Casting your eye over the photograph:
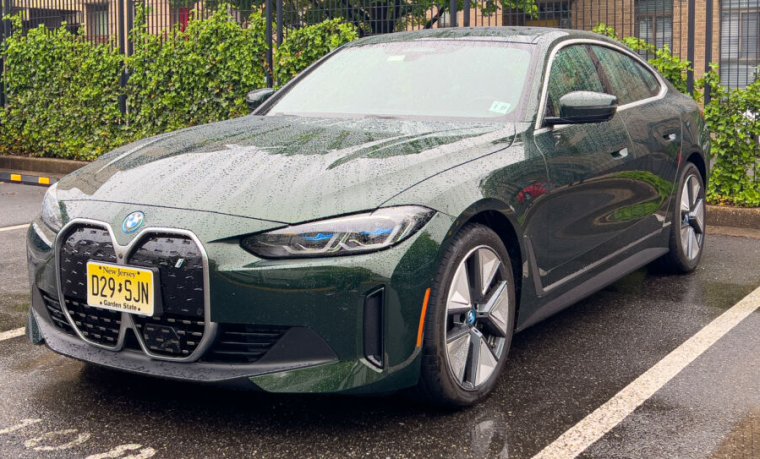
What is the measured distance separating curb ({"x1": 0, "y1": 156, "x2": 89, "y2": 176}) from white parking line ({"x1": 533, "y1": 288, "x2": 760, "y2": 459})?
9.30 meters

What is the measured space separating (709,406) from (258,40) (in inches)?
335

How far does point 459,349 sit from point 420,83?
5.43 ft

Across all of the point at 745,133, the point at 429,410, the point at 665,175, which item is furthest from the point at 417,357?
the point at 745,133

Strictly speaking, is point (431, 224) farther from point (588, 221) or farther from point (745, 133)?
point (745, 133)

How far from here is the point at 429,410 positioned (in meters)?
3.88

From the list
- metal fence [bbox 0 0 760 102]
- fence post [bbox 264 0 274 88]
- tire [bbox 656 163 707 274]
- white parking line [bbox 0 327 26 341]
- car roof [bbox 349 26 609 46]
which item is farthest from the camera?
fence post [bbox 264 0 274 88]

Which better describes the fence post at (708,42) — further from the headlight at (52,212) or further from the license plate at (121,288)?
the license plate at (121,288)

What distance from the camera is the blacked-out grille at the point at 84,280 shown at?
3613mm

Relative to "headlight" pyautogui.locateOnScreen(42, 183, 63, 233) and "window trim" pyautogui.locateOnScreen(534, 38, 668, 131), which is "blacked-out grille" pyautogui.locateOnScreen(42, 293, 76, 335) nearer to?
Result: "headlight" pyautogui.locateOnScreen(42, 183, 63, 233)

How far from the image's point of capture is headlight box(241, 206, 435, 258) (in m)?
3.43

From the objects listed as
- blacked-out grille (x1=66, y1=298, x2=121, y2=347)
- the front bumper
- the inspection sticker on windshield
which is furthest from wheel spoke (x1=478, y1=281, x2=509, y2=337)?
blacked-out grille (x1=66, y1=298, x2=121, y2=347)

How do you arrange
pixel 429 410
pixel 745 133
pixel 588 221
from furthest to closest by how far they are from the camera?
pixel 745 133 < pixel 588 221 < pixel 429 410

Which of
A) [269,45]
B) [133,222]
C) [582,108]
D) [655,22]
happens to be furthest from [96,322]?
[269,45]

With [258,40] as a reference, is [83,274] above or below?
below
